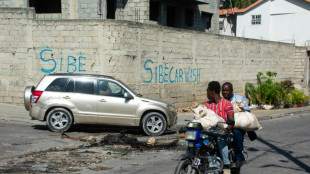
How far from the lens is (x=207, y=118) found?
5.89m

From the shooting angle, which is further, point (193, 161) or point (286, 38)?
point (286, 38)

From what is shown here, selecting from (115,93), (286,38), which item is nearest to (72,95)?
(115,93)

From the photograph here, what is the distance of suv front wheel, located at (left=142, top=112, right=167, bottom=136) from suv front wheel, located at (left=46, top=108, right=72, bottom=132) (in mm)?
2251

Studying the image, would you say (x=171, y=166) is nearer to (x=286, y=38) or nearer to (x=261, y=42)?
(x=261, y=42)

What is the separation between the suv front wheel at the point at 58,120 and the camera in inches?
444

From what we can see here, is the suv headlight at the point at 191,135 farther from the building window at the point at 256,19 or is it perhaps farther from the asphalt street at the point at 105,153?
the building window at the point at 256,19

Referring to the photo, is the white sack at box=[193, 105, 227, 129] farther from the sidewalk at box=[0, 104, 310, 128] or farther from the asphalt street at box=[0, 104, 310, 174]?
the sidewalk at box=[0, 104, 310, 128]

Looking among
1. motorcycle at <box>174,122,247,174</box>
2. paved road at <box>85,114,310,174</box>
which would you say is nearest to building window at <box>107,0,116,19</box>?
paved road at <box>85,114,310,174</box>

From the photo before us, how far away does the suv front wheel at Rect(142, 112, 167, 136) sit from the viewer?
449 inches

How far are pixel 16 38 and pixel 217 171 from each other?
12360 mm

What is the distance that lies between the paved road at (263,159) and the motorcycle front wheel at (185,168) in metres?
1.69

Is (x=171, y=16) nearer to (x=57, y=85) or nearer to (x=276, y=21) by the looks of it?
(x=276, y=21)

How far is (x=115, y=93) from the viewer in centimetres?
1146

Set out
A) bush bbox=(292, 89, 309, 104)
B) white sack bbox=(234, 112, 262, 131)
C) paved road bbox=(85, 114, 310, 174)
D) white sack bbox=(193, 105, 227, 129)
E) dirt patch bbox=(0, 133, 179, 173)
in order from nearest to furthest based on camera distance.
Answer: white sack bbox=(193, 105, 227, 129)
white sack bbox=(234, 112, 262, 131)
dirt patch bbox=(0, 133, 179, 173)
paved road bbox=(85, 114, 310, 174)
bush bbox=(292, 89, 309, 104)
